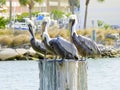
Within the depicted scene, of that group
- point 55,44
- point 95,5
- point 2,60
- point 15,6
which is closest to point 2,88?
point 55,44

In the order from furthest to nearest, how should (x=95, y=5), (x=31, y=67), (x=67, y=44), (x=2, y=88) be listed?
(x=95, y=5) → (x=31, y=67) → (x=2, y=88) → (x=67, y=44)

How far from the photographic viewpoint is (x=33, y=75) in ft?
105

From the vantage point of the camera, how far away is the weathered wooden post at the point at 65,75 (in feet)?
40.1

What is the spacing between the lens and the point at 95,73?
34.3m

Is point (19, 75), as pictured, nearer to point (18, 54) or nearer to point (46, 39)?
point (18, 54)

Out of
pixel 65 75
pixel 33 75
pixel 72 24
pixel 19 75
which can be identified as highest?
pixel 72 24

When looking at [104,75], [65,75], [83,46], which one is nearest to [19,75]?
[104,75]

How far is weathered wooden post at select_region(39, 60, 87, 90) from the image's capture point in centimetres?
1222

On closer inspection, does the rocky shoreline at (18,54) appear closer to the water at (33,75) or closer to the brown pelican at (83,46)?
the water at (33,75)

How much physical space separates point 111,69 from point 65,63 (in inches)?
940

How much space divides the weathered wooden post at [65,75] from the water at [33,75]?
12.6 m

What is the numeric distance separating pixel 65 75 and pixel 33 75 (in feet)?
65.6

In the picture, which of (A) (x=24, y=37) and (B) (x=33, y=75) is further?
(A) (x=24, y=37)

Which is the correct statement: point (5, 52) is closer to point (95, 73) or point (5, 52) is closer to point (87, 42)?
point (95, 73)
